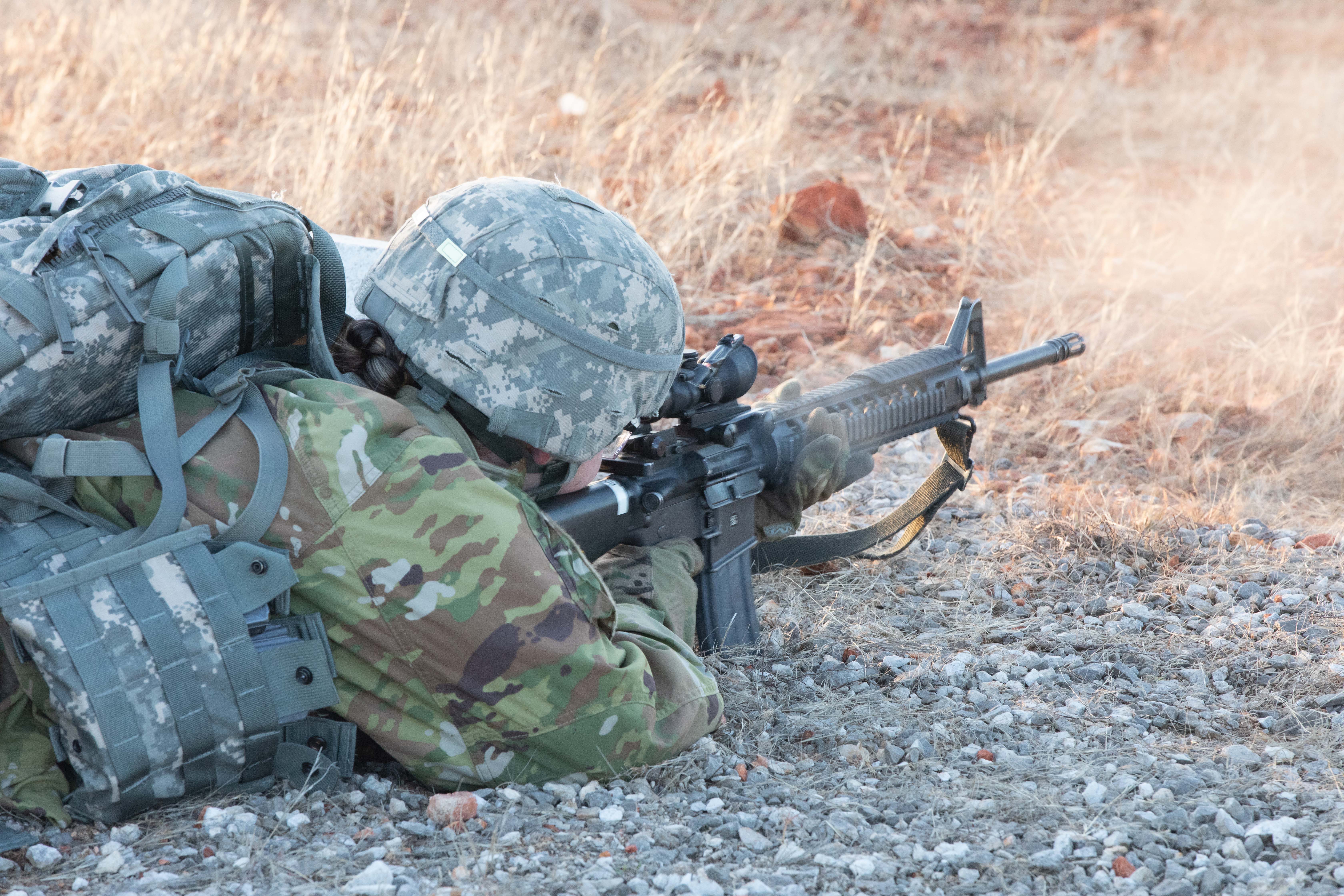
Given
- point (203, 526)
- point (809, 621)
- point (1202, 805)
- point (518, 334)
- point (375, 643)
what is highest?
point (518, 334)

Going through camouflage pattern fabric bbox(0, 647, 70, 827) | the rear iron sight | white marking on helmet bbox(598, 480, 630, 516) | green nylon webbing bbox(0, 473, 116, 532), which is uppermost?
green nylon webbing bbox(0, 473, 116, 532)

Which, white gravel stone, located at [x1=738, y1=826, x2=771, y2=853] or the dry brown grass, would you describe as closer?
white gravel stone, located at [x1=738, y1=826, x2=771, y2=853]

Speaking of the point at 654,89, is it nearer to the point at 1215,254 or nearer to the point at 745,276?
the point at 745,276

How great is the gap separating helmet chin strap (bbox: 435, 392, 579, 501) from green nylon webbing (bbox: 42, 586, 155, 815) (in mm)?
827

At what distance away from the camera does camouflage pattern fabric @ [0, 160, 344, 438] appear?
6.68 ft

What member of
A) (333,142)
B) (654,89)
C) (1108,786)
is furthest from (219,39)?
(1108,786)

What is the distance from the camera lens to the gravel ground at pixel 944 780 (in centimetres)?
217

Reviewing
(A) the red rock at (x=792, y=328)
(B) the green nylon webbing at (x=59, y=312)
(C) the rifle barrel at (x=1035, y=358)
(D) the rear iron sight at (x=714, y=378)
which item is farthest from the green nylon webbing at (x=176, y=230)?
(A) the red rock at (x=792, y=328)

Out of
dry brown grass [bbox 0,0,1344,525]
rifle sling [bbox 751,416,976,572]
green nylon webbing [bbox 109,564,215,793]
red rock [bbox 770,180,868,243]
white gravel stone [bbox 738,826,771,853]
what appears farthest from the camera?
red rock [bbox 770,180,868,243]

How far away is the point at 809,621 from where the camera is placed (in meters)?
3.54

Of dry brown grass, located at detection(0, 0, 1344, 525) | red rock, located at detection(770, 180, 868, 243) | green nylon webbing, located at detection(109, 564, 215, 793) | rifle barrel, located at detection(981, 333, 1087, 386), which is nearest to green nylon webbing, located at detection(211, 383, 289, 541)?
green nylon webbing, located at detection(109, 564, 215, 793)

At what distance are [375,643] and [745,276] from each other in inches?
182

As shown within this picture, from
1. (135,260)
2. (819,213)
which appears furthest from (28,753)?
(819,213)

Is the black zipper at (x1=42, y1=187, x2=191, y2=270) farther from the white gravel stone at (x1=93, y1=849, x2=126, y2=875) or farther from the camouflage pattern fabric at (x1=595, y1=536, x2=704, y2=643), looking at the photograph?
the camouflage pattern fabric at (x1=595, y1=536, x2=704, y2=643)
